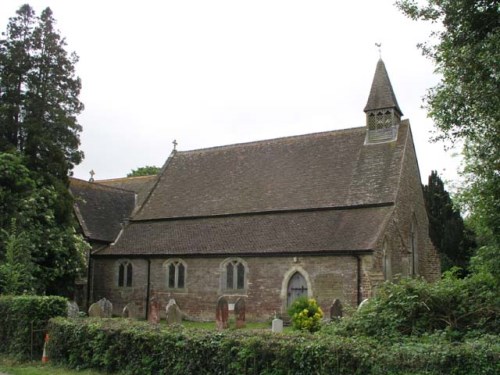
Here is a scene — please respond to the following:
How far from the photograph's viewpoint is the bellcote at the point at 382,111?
3028 cm

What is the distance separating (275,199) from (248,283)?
Answer: 5119 mm

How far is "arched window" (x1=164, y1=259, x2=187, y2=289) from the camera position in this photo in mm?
30078

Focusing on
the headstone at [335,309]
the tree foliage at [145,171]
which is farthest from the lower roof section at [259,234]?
the tree foliage at [145,171]

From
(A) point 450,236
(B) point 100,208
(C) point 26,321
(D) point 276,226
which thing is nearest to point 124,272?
(B) point 100,208

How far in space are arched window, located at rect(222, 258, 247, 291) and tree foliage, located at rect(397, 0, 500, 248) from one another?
14936 millimetres

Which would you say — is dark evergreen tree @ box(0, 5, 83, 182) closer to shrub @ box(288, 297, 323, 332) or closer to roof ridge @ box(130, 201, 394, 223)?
roof ridge @ box(130, 201, 394, 223)

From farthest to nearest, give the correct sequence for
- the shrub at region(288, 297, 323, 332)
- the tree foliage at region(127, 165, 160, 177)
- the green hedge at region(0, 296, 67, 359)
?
the tree foliage at region(127, 165, 160, 177) → the shrub at region(288, 297, 323, 332) → the green hedge at region(0, 296, 67, 359)

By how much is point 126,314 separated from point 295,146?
15090 millimetres

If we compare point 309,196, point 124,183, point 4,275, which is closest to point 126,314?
point 4,275

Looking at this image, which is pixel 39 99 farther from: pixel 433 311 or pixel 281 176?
pixel 433 311

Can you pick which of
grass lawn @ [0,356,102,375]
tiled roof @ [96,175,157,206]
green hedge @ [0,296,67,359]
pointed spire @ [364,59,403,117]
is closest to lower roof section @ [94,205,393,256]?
pointed spire @ [364,59,403,117]

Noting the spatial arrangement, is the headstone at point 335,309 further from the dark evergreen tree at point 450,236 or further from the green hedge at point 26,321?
the dark evergreen tree at point 450,236

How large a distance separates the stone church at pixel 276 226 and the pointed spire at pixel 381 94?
58mm

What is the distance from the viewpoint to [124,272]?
32.3 meters
